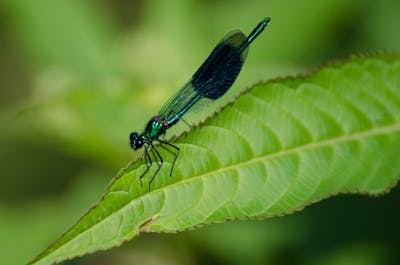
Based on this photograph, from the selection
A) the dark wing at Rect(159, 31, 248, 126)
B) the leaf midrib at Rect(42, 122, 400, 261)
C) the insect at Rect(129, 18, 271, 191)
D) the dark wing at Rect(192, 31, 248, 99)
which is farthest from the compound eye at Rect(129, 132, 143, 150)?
the leaf midrib at Rect(42, 122, 400, 261)

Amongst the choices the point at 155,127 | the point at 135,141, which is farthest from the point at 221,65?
the point at 135,141

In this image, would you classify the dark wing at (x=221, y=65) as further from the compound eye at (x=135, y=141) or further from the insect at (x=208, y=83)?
the compound eye at (x=135, y=141)

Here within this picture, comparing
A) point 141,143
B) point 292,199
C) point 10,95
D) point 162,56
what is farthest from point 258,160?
point 10,95

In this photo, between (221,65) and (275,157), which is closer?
(275,157)

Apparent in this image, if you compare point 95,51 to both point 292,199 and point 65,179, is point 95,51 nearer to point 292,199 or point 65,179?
point 65,179

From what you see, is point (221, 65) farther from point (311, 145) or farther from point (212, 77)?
point (311, 145)

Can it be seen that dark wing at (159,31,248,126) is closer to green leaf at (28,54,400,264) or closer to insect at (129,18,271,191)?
insect at (129,18,271,191)

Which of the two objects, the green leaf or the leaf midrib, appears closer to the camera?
the green leaf
